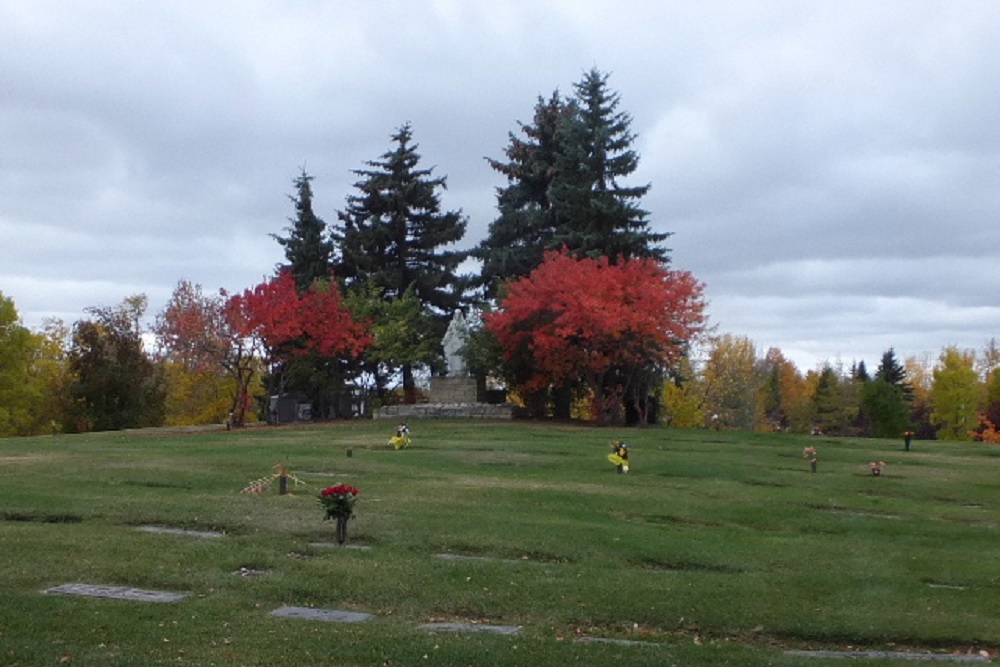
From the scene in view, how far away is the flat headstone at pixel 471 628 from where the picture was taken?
8.03 metres

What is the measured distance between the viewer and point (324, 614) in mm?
8516

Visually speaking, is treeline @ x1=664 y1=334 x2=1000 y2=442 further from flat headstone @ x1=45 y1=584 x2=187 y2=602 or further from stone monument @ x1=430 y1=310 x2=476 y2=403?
flat headstone @ x1=45 y1=584 x2=187 y2=602

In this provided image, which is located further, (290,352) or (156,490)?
(290,352)

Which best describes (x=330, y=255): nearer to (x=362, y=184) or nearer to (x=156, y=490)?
(x=362, y=184)

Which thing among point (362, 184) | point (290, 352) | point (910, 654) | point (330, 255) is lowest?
point (910, 654)

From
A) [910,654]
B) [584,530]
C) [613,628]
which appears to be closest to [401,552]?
[584,530]

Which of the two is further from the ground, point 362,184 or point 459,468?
point 362,184

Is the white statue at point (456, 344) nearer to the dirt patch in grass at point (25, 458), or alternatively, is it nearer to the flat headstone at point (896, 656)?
the dirt patch in grass at point (25, 458)

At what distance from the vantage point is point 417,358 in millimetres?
42750

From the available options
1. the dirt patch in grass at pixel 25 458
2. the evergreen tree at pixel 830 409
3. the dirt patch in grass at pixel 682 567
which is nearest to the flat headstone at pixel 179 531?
the dirt patch in grass at pixel 682 567

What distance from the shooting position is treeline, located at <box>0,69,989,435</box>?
36844 mm

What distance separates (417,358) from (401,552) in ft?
103

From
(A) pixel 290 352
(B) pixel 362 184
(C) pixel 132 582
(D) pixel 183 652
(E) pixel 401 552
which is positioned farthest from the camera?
(B) pixel 362 184

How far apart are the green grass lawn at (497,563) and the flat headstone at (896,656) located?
0.57 feet
